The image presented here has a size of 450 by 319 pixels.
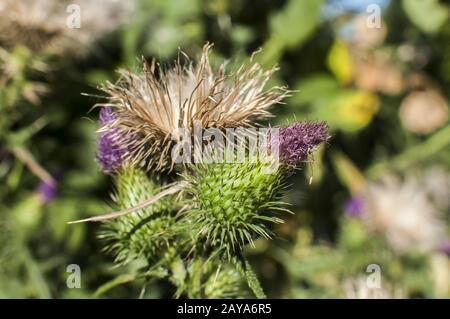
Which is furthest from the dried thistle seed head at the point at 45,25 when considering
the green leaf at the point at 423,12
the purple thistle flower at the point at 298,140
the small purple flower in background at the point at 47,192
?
the purple thistle flower at the point at 298,140

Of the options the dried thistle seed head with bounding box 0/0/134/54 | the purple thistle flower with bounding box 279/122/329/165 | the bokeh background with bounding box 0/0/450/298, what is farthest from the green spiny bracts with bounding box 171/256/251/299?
the dried thistle seed head with bounding box 0/0/134/54

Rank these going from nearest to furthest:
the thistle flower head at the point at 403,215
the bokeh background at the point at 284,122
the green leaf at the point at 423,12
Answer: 1. the bokeh background at the point at 284,122
2. the green leaf at the point at 423,12
3. the thistle flower head at the point at 403,215

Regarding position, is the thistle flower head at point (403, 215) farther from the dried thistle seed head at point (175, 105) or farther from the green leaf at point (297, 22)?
the dried thistle seed head at point (175, 105)

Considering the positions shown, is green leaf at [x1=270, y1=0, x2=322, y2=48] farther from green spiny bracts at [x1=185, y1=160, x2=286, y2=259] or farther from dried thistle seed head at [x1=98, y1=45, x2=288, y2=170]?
green spiny bracts at [x1=185, y1=160, x2=286, y2=259]

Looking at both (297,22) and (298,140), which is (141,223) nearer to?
(298,140)

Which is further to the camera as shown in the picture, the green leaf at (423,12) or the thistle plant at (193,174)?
the green leaf at (423,12)

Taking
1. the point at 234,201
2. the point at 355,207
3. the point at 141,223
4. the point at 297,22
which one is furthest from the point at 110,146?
the point at 355,207

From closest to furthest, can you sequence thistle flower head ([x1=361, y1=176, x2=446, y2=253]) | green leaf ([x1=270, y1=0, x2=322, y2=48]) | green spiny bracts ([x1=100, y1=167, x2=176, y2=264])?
green spiny bracts ([x1=100, y1=167, x2=176, y2=264]) < green leaf ([x1=270, y1=0, x2=322, y2=48]) < thistle flower head ([x1=361, y1=176, x2=446, y2=253])

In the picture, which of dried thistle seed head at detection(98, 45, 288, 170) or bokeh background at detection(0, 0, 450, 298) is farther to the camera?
bokeh background at detection(0, 0, 450, 298)
